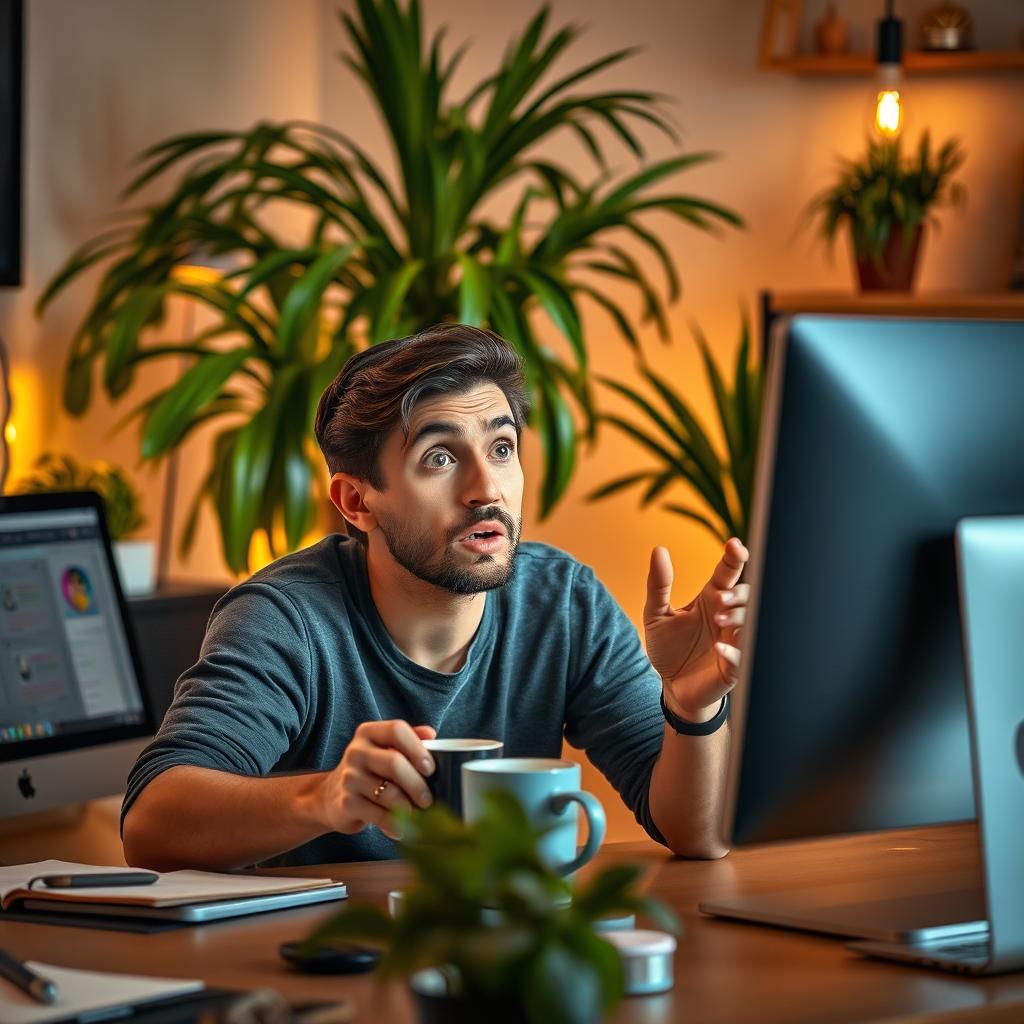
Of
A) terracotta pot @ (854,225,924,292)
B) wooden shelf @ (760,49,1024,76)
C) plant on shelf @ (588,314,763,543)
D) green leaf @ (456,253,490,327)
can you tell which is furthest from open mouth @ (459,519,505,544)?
wooden shelf @ (760,49,1024,76)

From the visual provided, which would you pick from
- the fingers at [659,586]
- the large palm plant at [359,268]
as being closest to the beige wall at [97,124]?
the large palm plant at [359,268]

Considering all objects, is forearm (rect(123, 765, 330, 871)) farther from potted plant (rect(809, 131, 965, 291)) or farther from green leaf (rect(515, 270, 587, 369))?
potted plant (rect(809, 131, 965, 291))

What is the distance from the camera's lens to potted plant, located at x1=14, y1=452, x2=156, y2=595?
3.01m

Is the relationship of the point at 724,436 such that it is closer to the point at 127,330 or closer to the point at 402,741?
the point at 127,330

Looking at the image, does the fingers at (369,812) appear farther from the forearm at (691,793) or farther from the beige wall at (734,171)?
the beige wall at (734,171)

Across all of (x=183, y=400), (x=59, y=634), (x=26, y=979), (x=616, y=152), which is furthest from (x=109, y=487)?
(x=26, y=979)

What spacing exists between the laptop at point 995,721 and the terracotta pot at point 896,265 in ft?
8.28

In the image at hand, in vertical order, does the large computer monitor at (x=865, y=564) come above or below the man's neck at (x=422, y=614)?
above

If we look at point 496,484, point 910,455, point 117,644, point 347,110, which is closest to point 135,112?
point 347,110

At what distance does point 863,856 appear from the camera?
1.46 m

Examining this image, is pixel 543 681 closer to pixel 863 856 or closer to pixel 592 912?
pixel 863 856

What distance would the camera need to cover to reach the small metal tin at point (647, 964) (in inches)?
38.2

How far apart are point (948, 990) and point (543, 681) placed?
899 millimetres

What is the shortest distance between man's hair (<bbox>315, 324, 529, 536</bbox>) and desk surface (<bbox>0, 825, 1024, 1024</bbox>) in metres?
0.54
